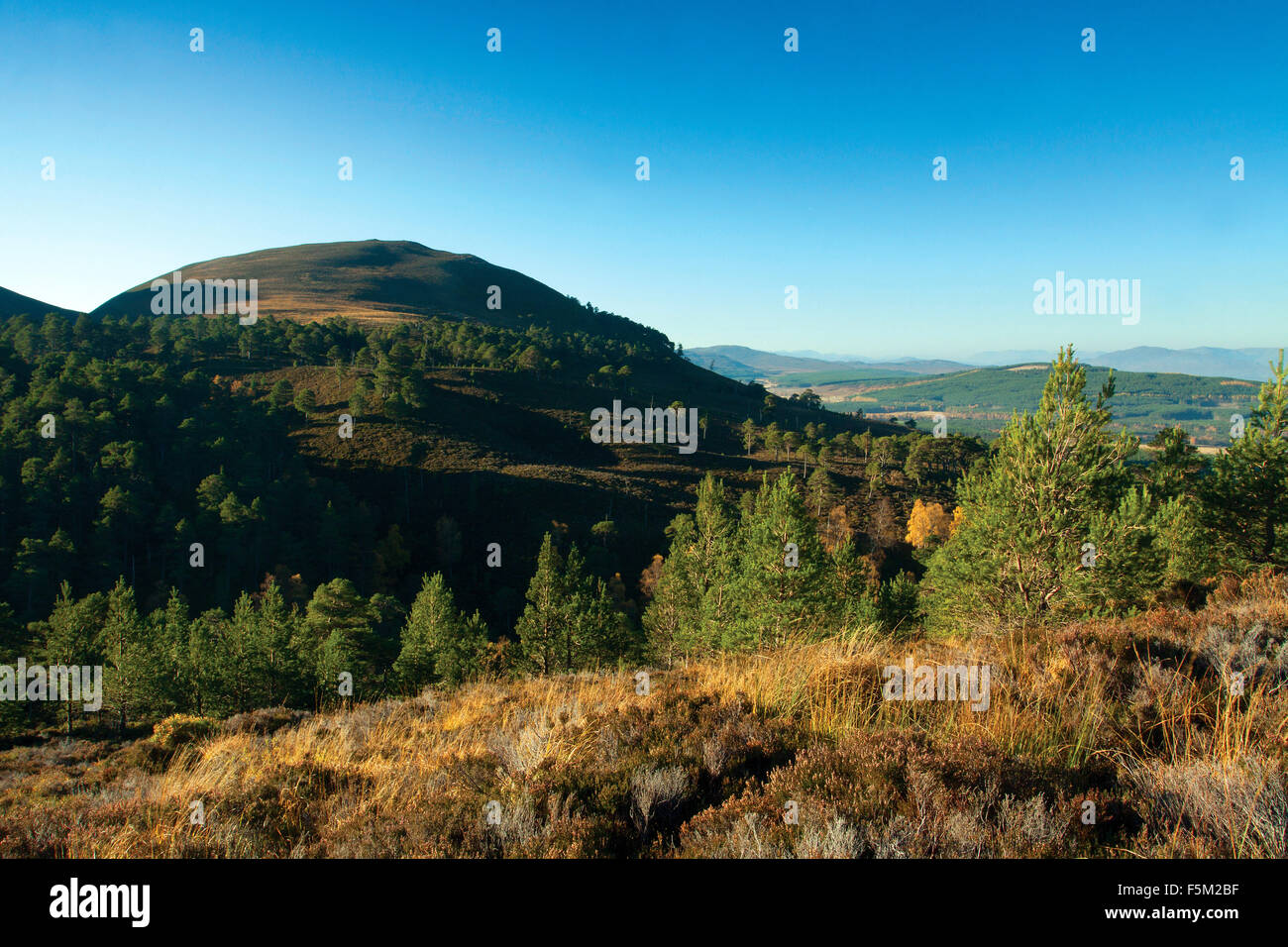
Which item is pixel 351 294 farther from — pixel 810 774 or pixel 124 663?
pixel 810 774

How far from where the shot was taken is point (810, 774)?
140 inches

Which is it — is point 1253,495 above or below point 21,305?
below

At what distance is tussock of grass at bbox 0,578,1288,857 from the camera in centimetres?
294

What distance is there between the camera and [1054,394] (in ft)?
60.7

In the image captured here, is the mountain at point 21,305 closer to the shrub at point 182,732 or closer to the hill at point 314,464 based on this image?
Result: the hill at point 314,464

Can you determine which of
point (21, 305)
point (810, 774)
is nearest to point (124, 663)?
point (810, 774)

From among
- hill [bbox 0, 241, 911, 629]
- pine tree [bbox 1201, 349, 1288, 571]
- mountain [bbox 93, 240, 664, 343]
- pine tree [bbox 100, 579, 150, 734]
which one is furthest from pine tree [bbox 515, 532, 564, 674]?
mountain [bbox 93, 240, 664, 343]

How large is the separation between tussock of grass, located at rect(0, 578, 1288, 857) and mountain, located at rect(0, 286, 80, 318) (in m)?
185

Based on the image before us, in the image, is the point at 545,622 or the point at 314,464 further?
the point at 314,464

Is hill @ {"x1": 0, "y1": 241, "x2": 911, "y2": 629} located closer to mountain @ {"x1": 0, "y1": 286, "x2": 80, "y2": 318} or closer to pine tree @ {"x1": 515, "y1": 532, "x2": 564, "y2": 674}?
pine tree @ {"x1": 515, "y1": 532, "x2": 564, "y2": 674}

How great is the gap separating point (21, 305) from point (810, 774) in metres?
208

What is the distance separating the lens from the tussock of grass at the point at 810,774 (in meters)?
2.94

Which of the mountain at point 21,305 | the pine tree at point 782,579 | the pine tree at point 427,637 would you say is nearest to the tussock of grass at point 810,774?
the pine tree at point 782,579
